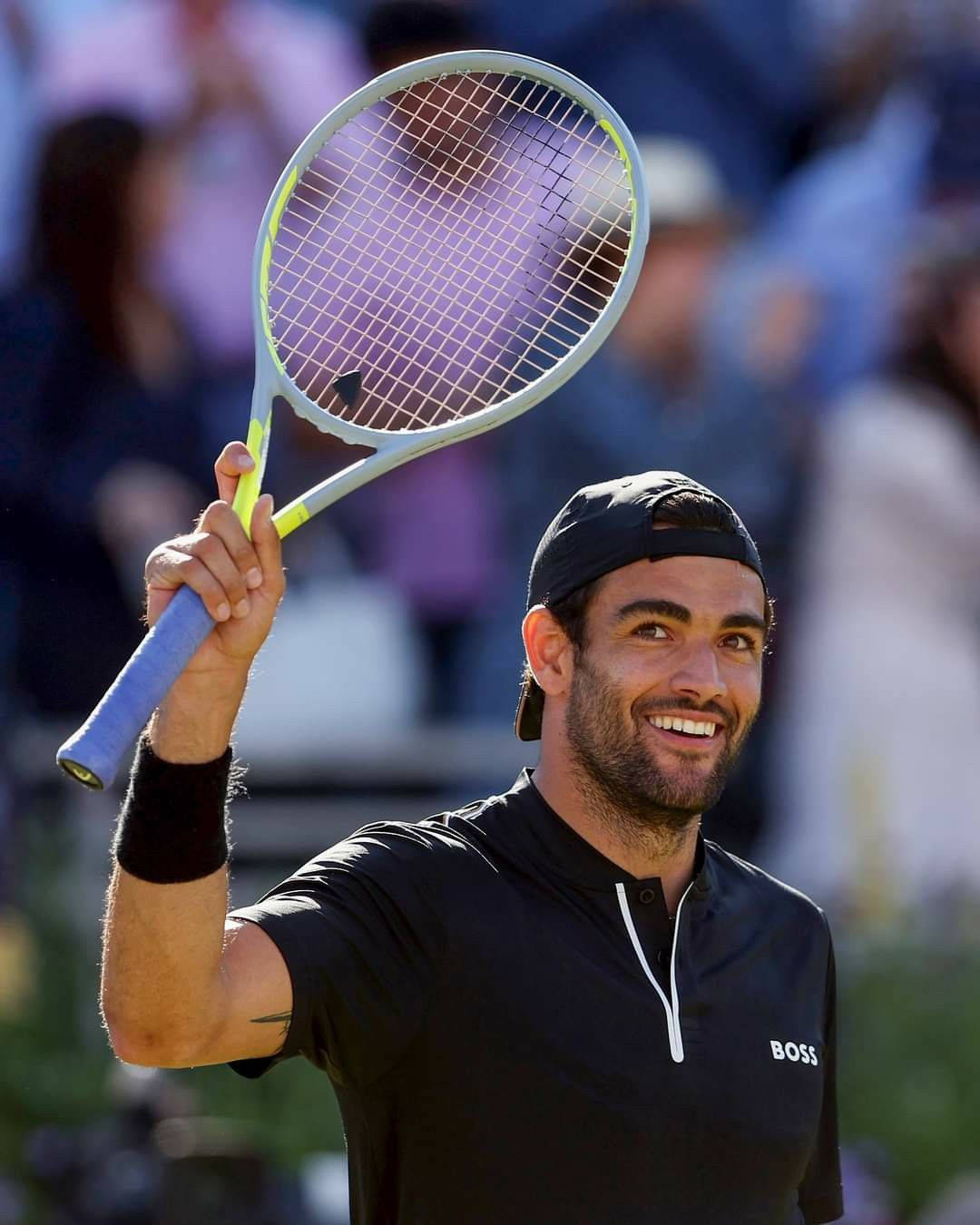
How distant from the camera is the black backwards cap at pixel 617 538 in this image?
321 cm

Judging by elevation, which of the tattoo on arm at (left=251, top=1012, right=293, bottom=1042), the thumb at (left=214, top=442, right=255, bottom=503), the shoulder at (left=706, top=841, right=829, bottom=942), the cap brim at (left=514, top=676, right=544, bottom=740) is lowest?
the tattoo on arm at (left=251, top=1012, right=293, bottom=1042)

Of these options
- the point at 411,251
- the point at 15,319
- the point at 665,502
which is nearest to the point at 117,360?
the point at 15,319

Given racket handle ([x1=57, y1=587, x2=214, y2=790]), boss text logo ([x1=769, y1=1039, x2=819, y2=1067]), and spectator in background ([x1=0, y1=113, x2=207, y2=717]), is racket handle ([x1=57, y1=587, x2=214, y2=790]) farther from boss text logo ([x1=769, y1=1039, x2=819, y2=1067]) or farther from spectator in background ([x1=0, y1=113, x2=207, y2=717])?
spectator in background ([x1=0, y1=113, x2=207, y2=717])

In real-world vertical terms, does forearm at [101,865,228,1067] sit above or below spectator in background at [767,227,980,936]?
below

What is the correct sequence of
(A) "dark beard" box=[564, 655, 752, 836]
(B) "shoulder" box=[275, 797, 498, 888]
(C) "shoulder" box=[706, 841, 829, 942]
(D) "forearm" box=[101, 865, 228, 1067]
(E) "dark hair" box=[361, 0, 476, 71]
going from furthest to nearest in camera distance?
(E) "dark hair" box=[361, 0, 476, 71]
(C) "shoulder" box=[706, 841, 829, 942]
(A) "dark beard" box=[564, 655, 752, 836]
(B) "shoulder" box=[275, 797, 498, 888]
(D) "forearm" box=[101, 865, 228, 1067]

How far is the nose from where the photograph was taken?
3.14 meters

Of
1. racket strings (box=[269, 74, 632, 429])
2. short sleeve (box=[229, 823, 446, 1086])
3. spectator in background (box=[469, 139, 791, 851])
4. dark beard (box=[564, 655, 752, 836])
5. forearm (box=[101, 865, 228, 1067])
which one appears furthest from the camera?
spectator in background (box=[469, 139, 791, 851])

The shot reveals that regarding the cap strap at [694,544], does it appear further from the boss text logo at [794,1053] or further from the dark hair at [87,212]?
the dark hair at [87,212]

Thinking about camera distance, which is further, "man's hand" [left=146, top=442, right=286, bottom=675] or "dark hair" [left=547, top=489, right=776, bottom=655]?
"dark hair" [left=547, top=489, right=776, bottom=655]

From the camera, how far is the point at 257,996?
2807 mm

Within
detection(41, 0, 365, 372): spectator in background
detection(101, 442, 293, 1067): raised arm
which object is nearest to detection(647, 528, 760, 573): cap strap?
detection(101, 442, 293, 1067): raised arm

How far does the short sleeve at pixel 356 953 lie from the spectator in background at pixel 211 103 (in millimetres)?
4279

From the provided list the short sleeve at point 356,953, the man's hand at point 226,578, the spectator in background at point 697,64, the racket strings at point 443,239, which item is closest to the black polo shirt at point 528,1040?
the short sleeve at point 356,953

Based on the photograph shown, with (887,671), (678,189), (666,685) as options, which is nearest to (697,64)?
(678,189)
